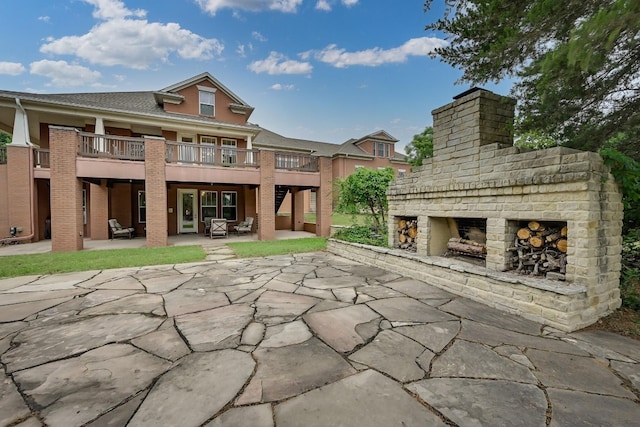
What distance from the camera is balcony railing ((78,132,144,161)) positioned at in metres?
9.73

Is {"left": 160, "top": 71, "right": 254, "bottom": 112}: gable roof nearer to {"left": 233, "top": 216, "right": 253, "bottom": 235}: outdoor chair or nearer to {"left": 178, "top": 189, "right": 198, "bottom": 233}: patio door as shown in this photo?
{"left": 178, "top": 189, "right": 198, "bottom": 233}: patio door

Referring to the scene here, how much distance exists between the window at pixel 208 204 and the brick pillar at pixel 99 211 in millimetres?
4246

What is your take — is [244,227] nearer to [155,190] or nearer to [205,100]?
[155,190]

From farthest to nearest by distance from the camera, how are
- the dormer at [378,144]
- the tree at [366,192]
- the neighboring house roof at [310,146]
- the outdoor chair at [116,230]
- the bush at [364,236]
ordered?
the dormer at [378,144], the neighboring house roof at [310,146], the outdoor chair at [116,230], the tree at [366,192], the bush at [364,236]

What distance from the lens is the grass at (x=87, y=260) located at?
6275 mm

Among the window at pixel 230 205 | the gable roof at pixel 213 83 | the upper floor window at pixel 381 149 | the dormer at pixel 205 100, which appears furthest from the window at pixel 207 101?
the upper floor window at pixel 381 149

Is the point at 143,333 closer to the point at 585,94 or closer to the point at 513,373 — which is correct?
the point at 513,373

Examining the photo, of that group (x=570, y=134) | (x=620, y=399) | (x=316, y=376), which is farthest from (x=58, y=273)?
(x=570, y=134)

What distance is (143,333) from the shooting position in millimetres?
3070

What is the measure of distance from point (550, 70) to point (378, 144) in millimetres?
26195

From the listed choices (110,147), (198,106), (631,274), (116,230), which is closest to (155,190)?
(110,147)

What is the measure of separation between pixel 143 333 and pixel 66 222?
910 centimetres

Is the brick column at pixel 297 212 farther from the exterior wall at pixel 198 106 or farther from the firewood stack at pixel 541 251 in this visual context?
the firewood stack at pixel 541 251

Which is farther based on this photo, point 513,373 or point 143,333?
point 143,333
